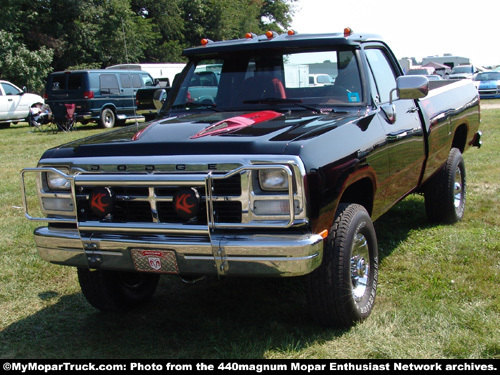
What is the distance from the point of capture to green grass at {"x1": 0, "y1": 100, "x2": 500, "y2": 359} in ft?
11.4

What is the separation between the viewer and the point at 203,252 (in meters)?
3.14

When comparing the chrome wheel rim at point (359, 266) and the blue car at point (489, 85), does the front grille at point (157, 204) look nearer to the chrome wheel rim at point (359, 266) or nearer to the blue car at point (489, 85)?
the chrome wheel rim at point (359, 266)

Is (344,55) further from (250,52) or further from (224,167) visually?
(224,167)

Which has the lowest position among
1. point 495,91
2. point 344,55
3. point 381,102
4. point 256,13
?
point 495,91

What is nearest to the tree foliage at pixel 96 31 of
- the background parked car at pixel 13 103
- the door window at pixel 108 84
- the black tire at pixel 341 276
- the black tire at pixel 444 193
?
the background parked car at pixel 13 103

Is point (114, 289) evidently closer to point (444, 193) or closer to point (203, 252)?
point (203, 252)

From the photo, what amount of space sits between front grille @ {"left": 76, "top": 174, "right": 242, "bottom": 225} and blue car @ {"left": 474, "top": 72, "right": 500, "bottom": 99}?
28.4 meters

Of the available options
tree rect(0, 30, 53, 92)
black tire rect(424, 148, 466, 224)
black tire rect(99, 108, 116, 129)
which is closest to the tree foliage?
tree rect(0, 30, 53, 92)

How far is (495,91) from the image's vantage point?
2894cm

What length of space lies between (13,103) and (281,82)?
18674mm

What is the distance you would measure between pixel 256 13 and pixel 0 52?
28886 mm

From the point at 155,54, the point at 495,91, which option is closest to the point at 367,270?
the point at 495,91

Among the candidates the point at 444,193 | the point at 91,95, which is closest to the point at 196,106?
the point at 444,193

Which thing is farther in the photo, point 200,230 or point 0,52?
point 0,52
